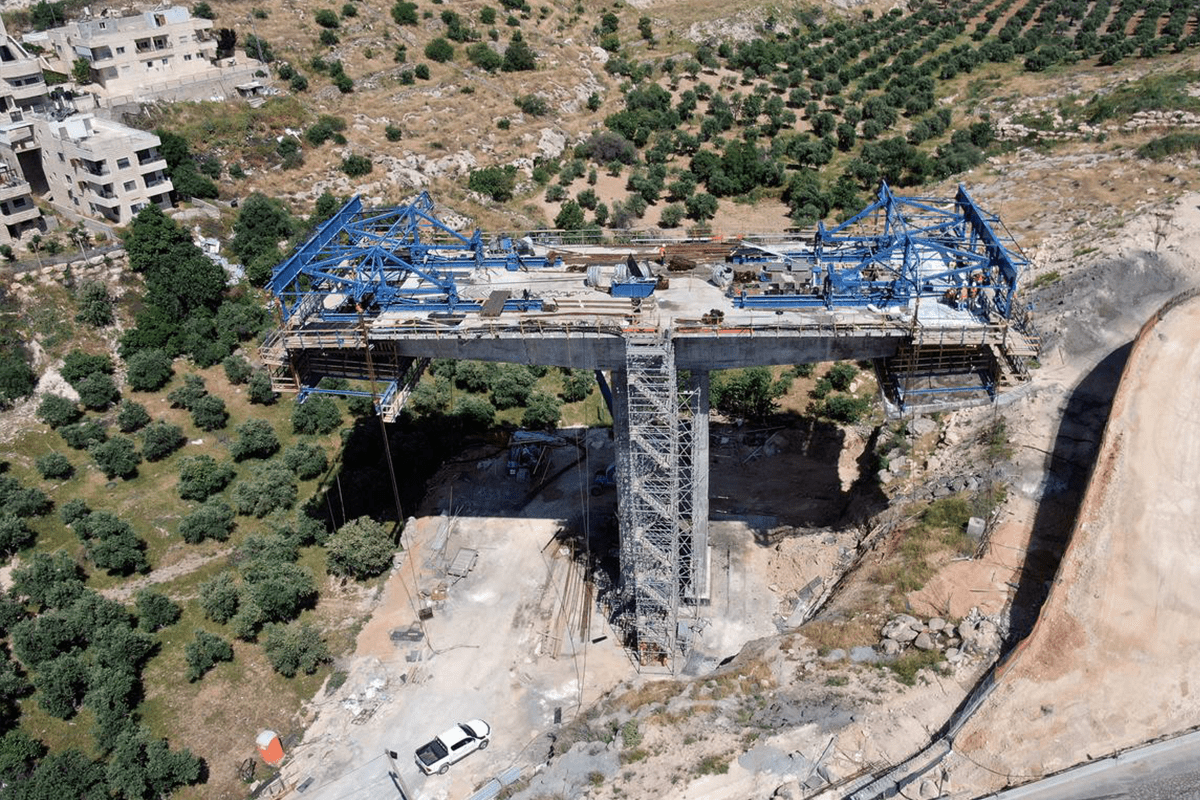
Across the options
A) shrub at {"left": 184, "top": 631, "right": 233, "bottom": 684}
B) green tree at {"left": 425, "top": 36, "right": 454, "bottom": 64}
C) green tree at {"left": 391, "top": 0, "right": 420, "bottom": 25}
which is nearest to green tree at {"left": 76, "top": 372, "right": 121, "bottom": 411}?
shrub at {"left": 184, "top": 631, "right": 233, "bottom": 684}

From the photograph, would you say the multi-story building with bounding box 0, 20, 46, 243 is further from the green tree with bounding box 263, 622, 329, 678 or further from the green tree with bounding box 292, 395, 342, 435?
the green tree with bounding box 263, 622, 329, 678

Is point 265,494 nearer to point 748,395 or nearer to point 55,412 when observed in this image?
point 55,412

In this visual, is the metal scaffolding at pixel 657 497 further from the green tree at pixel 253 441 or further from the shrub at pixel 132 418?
the shrub at pixel 132 418

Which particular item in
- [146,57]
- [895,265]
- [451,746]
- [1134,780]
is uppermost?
[146,57]

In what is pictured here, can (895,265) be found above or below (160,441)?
above

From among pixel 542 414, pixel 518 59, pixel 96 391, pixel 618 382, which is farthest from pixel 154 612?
pixel 518 59

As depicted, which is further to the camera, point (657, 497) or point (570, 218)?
point (570, 218)

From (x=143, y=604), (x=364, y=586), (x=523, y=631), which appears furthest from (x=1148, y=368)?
(x=143, y=604)

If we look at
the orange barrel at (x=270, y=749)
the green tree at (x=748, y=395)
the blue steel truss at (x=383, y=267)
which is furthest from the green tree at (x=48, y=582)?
the green tree at (x=748, y=395)
